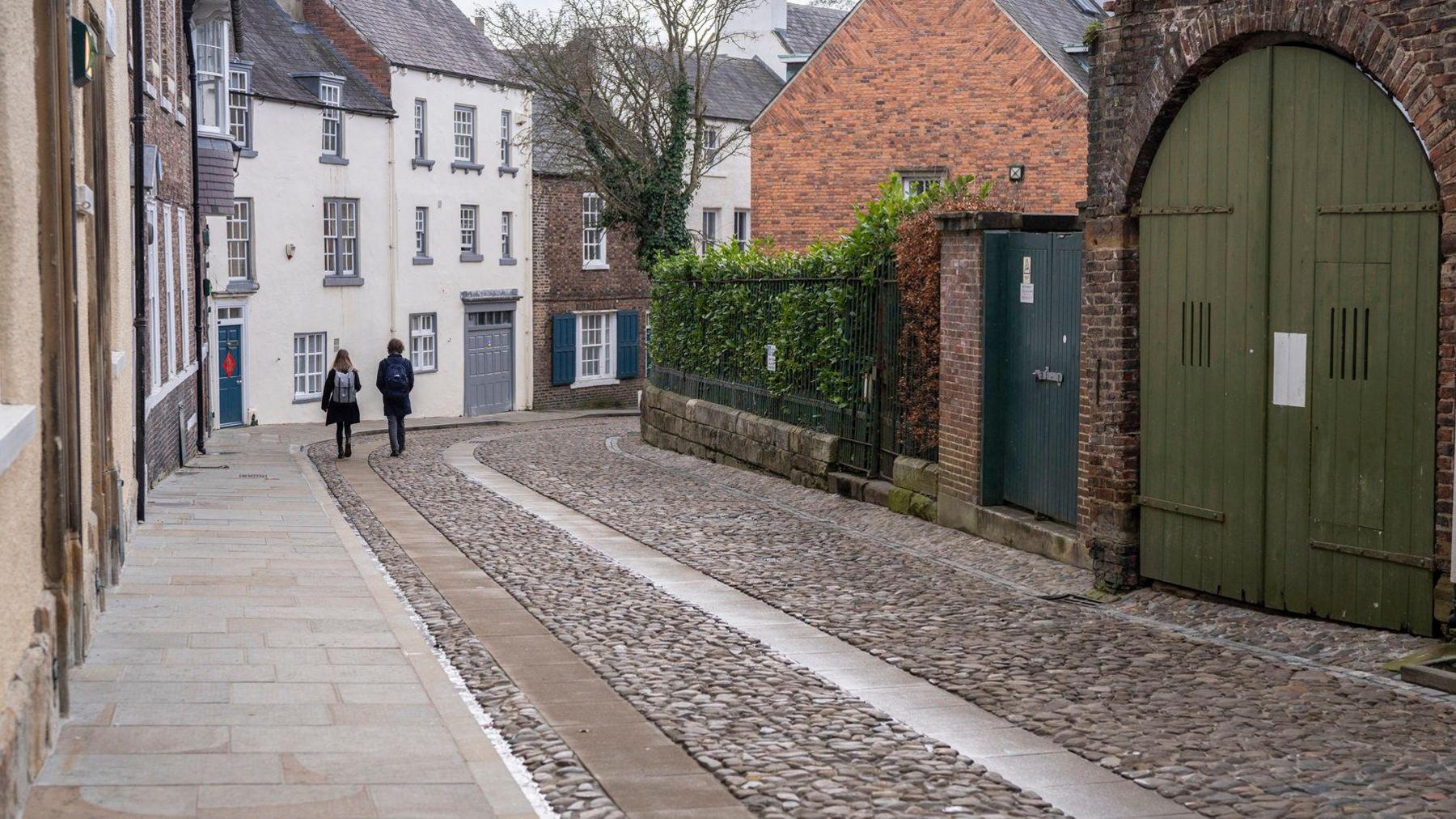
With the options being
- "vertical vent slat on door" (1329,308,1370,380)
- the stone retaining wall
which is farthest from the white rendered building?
"vertical vent slat on door" (1329,308,1370,380)

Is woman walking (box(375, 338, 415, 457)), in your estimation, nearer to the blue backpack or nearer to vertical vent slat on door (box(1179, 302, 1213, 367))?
the blue backpack

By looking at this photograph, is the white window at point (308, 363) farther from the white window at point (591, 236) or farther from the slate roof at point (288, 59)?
the white window at point (591, 236)

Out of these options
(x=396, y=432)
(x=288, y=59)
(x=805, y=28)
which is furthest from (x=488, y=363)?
(x=805, y=28)

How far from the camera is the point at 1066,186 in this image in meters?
29.2

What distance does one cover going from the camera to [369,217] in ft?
118

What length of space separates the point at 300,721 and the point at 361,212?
97.5ft

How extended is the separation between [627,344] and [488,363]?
5.58m

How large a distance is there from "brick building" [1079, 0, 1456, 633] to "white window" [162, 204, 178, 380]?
1143 centimetres

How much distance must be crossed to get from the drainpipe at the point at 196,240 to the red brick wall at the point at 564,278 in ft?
55.1

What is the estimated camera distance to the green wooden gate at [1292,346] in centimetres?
873

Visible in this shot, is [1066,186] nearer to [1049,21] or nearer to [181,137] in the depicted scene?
[1049,21]

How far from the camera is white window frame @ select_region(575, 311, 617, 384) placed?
142 ft

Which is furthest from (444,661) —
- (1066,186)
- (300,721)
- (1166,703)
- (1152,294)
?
(1066,186)

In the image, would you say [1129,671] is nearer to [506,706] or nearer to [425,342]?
[506,706]
